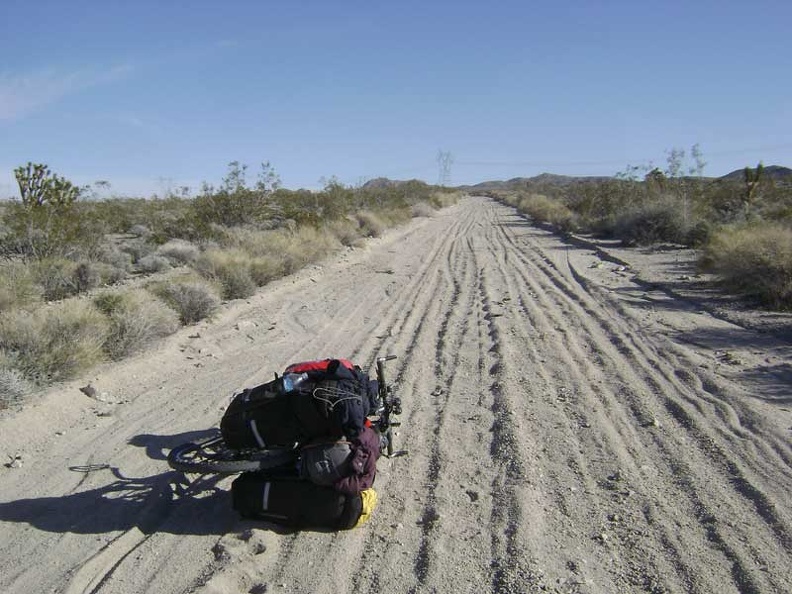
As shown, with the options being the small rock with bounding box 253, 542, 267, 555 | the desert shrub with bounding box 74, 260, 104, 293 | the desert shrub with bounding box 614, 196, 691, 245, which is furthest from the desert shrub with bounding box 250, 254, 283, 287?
the desert shrub with bounding box 614, 196, 691, 245

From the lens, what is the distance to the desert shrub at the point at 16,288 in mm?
9273

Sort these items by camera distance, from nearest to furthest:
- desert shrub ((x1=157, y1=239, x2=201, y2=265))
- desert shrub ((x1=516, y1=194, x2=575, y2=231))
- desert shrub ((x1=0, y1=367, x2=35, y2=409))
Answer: desert shrub ((x1=0, y1=367, x2=35, y2=409)) < desert shrub ((x1=157, y1=239, x2=201, y2=265)) < desert shrub ((x1=516, y1=194, x2=575, y2=231))

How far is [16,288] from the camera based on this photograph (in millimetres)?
9938

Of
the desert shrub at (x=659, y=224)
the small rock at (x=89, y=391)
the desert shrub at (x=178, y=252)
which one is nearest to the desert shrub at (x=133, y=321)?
the small rock at (x=89, y=391)

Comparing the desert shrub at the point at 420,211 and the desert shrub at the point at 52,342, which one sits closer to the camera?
the desert shrub at the point at 52,342

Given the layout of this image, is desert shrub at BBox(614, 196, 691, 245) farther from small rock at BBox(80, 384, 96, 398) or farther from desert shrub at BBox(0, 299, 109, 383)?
small rock at BBox(80, 384, 96, 398)

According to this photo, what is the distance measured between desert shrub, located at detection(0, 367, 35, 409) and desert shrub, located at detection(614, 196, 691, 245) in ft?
59.3

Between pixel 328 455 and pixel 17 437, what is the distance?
10.6 feet

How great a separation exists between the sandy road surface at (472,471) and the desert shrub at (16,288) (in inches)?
112

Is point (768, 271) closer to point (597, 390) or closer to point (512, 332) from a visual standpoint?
point (512, 332)

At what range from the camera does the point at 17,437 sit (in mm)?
5371

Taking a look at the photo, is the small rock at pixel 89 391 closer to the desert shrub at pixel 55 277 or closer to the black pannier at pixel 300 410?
the black pannier at pixel 300 410

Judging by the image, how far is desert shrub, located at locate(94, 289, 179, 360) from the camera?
765cm

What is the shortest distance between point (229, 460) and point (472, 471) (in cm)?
178
